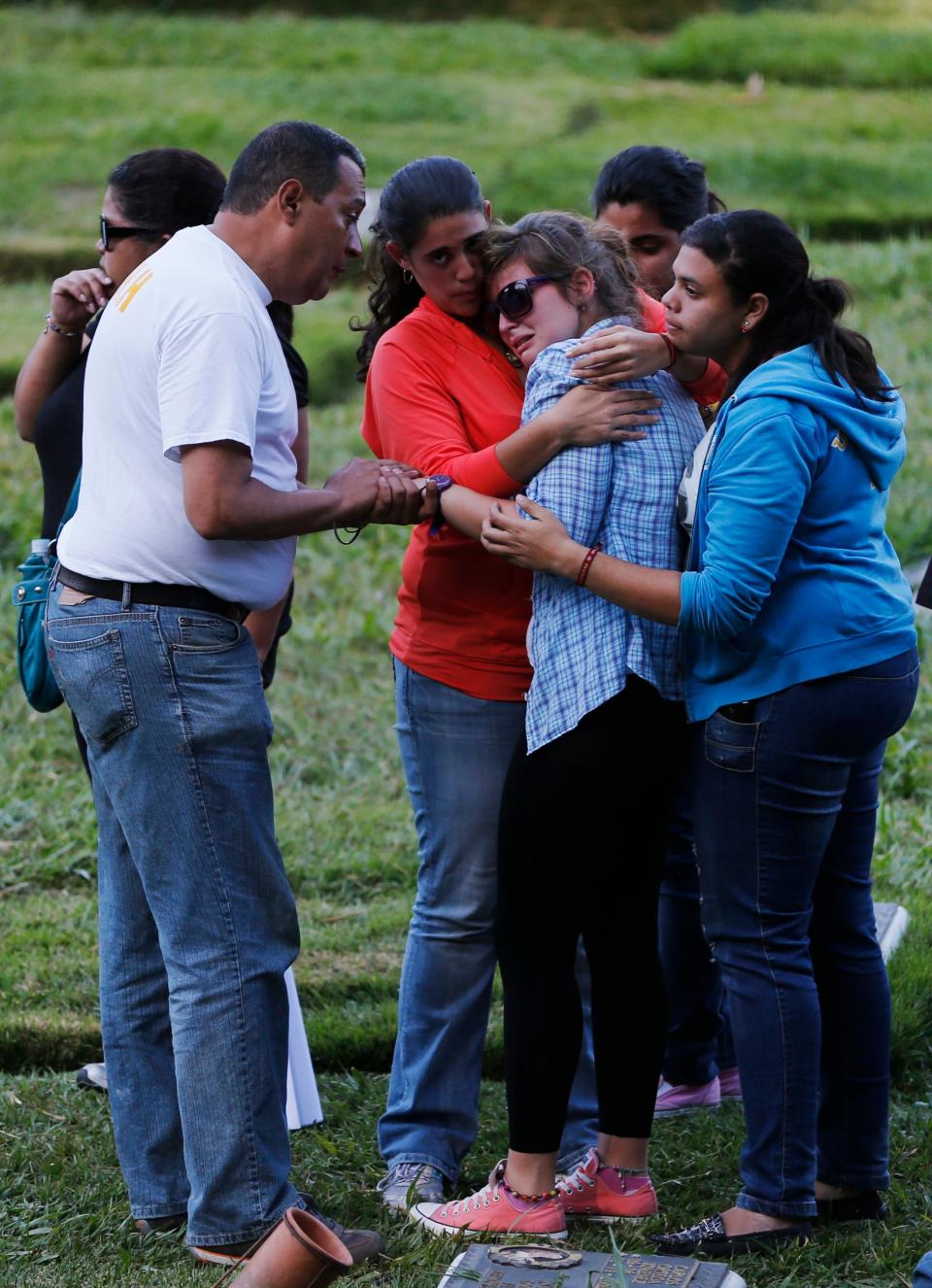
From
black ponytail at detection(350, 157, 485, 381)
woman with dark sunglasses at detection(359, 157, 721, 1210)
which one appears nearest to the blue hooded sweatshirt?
woman with dark sunglasses at detection(359, 157, 721, 1210)

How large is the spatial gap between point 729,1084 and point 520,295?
1.82m

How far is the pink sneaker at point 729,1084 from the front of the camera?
11.7 ft

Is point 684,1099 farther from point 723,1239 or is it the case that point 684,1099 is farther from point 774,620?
point 774,620

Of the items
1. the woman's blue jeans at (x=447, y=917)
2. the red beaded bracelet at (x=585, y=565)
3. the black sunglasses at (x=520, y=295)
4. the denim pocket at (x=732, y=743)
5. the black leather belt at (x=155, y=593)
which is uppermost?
the black sunglasses at (x=520, y=295)

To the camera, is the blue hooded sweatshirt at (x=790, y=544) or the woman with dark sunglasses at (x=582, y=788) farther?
the woman with dark sunglasses at (x=582, y=788)

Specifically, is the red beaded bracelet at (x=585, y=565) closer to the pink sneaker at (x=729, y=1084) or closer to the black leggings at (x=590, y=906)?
the black leggings at (x=590, y=906)

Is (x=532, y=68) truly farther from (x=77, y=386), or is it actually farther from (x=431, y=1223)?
(x=431, y=1223)

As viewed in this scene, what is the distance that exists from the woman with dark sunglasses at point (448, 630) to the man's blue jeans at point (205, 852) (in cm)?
34

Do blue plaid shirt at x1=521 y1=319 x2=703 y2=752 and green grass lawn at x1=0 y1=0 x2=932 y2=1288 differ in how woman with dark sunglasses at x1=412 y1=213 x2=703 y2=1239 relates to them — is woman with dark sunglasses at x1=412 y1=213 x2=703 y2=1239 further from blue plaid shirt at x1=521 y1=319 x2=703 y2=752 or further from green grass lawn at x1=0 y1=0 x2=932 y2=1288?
green grass lawn at x1=0 y1=0 x2=932 y2=1288

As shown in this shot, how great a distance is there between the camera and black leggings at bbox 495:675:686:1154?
2.70 m

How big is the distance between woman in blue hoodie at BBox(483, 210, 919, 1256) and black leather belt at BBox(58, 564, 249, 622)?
0.47 meters

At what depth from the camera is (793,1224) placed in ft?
9.00

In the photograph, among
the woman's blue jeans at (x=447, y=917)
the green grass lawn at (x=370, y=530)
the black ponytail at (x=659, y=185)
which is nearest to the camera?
the woman's blue jeans at (x=447, y=917)

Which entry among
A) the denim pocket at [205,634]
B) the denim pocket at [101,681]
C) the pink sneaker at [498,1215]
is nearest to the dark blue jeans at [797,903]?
the pink sneaker at [498,1215]
